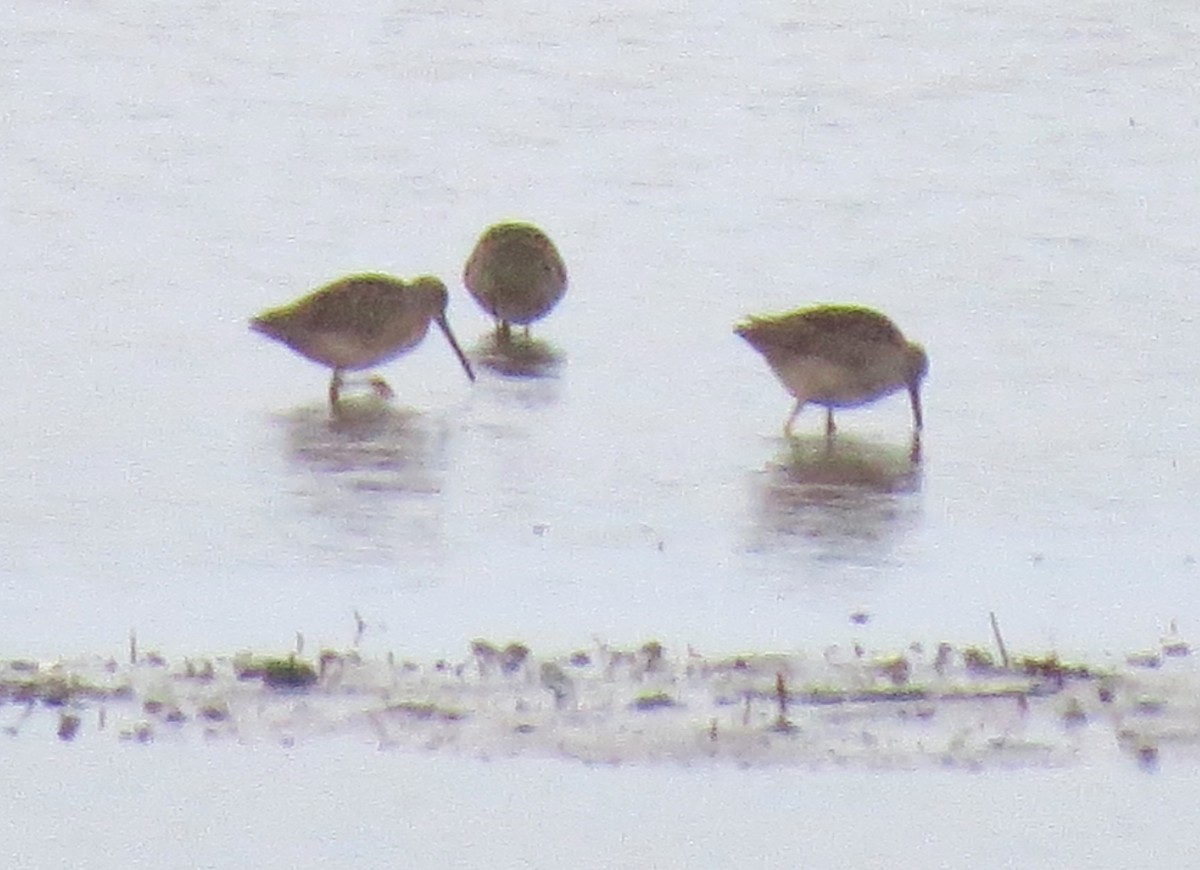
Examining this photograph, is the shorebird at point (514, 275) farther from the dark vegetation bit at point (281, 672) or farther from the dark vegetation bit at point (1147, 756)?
the dark vegetation bit at point (1147, 756)

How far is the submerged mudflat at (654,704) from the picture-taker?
199 inches

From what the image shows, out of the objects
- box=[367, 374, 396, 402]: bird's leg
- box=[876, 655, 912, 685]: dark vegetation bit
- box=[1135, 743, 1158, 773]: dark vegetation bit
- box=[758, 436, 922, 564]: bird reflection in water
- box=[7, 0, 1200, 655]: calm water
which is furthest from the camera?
box=[367, 374, 396, 402]: bird's leg

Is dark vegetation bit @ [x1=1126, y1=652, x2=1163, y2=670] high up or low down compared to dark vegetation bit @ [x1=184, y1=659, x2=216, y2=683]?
down

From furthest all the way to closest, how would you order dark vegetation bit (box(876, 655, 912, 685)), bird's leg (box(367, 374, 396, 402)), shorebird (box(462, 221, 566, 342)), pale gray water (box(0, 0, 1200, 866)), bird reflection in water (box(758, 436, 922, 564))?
shorebird (box(462, 221, 566, 342))
bird's leg (box(367, 374, 396, 402))
bird reflection in water (box(758, 436, 922, 564))
pale gray water (box(0, 0, 1200, 866))
dark vegetation bit (box(876, 655, 912, 685))

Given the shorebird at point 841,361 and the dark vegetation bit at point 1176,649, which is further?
the shorebird at point 841,361

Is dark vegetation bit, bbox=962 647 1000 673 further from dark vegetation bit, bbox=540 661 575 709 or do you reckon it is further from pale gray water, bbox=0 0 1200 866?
dark vegetation bit, bbox=540 661 575 709

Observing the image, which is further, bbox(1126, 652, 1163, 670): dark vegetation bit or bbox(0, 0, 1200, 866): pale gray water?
bbox(0, 0, 1200, 866): pale gray water

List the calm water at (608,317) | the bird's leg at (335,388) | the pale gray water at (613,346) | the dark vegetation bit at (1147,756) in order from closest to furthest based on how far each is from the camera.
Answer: the dark vegetation bit at (1147,756) → the pale gray water at (613,346) → the calm water at (608,317) → the bird's leg at (335,388)

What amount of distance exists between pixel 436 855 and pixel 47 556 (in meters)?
1.79

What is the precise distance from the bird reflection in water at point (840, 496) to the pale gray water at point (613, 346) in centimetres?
2

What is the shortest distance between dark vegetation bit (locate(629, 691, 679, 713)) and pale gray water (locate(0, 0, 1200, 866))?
0.26 metres

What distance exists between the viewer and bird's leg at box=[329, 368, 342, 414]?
7908 mm

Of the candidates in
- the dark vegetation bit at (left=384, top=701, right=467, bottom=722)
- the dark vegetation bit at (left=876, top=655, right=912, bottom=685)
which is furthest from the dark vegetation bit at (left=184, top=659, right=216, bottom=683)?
the dark vegetation bit at (left=876, top=655, right=912, bottom=685)

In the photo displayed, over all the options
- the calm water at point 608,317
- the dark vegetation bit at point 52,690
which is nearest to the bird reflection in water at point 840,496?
the calm water at point 608,317
